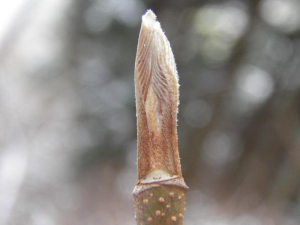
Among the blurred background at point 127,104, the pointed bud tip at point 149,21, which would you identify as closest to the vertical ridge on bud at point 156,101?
the pointed bud tip at point 149,21

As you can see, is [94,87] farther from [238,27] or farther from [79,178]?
[238,27]

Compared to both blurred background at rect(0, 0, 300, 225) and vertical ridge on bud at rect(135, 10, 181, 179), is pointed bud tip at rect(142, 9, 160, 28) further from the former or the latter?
blurred background at rect(0, 0, 300, 225)

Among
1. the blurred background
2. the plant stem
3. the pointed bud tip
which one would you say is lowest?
the plant stem

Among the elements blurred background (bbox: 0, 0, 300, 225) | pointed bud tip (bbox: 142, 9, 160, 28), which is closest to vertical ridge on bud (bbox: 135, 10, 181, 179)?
pointed bud tip (bbox: 142, 9, 160, 28)

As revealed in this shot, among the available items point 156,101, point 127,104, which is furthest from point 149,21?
point 127,104

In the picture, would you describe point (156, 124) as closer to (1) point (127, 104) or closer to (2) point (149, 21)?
(2) point (149, 21)

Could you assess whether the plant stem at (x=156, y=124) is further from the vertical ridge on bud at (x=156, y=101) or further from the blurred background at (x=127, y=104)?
the blurred background at (x=127, y=104)
